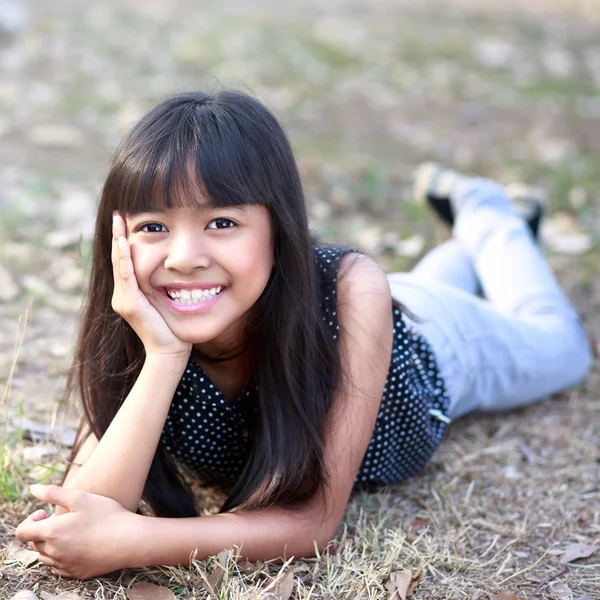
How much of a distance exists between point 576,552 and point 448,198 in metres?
1.87

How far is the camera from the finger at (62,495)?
1.72 metres

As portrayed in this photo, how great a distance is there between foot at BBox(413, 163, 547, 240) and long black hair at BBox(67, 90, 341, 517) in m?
1.78

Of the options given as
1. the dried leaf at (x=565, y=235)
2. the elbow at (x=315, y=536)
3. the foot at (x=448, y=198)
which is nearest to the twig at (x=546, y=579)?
the elbow at (x=315, y=536)

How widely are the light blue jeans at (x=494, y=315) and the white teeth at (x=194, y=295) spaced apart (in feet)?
2.68

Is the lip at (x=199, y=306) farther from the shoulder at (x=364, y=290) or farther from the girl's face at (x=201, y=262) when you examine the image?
the shoulder at (x=364, y=290)

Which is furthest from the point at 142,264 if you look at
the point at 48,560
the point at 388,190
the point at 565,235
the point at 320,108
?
the point at 320,108

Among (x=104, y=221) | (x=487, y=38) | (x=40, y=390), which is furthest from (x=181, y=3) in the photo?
(x=104, y=221)

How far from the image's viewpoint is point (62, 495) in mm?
1728

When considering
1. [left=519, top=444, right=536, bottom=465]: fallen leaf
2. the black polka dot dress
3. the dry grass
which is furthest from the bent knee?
the black polka dot dress

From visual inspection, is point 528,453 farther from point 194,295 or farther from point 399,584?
point 194,295

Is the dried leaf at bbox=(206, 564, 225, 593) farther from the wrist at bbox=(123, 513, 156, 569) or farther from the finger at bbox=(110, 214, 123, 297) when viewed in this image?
the finger at bbox=(110, 214, 123, 297)

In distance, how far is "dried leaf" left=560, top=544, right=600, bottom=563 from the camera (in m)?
1.98

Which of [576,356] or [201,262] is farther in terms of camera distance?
[576,356]

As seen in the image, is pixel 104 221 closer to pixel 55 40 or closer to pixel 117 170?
pixel 117 170
